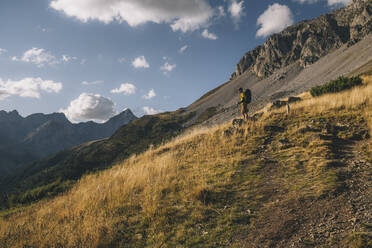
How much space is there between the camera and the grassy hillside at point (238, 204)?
3.17 metres

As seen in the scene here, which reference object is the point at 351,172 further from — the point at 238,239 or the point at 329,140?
the point at 238,239

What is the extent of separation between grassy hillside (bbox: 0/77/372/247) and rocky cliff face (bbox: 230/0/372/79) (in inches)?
3389

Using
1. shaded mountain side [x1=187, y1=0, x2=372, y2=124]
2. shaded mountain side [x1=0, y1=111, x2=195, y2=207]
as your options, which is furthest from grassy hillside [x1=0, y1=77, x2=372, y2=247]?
shaded mountain side [x1=187, y1=0, x2=372, y2=124]

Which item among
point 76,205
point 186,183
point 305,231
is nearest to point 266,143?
point 186,183

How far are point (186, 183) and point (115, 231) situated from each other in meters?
2.23

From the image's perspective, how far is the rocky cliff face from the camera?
243 ft

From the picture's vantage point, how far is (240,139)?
A: 884 cm

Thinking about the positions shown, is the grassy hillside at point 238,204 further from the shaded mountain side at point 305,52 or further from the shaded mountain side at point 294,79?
the shaded mountain side at point 305,52

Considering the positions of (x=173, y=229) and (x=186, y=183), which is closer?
(x=173, y=229)

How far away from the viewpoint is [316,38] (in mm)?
84625

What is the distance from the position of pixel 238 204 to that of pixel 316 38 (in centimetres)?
10699

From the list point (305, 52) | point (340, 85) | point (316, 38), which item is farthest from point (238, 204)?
point (316, 38)

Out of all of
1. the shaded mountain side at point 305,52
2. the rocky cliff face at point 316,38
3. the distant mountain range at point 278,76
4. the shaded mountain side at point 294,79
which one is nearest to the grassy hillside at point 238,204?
the shaded mountain side at point 294,79

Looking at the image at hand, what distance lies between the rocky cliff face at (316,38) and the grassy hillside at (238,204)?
86.1 m
